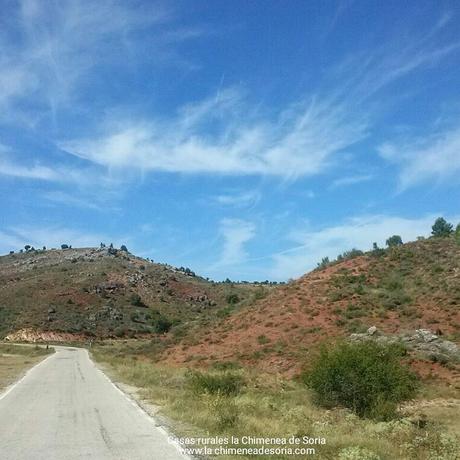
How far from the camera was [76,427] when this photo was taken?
512 inches

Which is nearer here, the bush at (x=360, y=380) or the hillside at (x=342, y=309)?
the bush at (x=360, y=380)

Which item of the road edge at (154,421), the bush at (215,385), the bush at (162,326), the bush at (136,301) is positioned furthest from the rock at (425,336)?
the bush at (136,301)

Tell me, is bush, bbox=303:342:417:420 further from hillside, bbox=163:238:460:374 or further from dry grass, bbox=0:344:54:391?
dry grass, bbox=0:344:54:391

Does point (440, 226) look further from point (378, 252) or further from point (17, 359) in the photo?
point (17, 359)

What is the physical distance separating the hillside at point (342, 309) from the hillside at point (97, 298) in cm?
2347

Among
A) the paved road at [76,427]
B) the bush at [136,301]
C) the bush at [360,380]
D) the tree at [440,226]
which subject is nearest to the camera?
the paved road at [76,427]

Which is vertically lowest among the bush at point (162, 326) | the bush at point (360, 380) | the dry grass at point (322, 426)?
the dry grass at point (322, 426)

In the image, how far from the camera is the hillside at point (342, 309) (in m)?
34.7

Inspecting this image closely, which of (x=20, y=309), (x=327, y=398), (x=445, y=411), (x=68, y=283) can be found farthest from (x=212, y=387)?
(x=68, y=283)

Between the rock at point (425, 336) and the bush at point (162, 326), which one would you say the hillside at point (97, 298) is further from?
the rock at point (425, 336)

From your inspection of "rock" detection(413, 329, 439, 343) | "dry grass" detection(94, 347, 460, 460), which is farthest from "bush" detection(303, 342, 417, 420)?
"rock" detection(413, 329, 439, 343)

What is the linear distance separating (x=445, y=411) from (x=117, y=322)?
76054 mm

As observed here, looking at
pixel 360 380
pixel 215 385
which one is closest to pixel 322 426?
pixel 360 380

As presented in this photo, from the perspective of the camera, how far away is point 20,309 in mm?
94250
